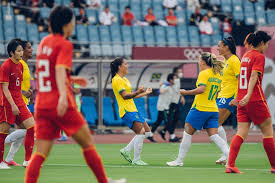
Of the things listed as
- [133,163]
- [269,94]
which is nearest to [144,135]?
[133,163]

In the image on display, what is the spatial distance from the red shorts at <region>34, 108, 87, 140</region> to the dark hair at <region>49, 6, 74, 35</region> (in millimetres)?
905

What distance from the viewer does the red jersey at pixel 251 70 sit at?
A: 31.6 feet

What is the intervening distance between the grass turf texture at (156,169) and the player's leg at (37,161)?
6.38ft

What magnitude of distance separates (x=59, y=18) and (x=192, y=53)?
63.0 feet

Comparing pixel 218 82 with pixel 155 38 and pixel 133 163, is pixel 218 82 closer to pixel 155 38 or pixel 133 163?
pixel 133 163

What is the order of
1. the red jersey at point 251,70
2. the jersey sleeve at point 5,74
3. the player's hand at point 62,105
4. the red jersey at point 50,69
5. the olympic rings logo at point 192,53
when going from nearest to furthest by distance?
the player's hand at point 62,105 < the red jersey at point 50,69 < the red jersey at point 251,70 < the jersey sleeve at point 5,74 < the olympic rings logo at point 192,53

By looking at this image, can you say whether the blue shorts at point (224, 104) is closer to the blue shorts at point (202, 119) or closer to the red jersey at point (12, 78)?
the blue shorts at point (202, 119)

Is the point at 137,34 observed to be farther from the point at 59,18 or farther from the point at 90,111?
the point at 59,18

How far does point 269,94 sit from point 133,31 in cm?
894

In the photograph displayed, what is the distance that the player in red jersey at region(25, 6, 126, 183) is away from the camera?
701 centimetres

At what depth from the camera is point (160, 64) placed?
23797mm

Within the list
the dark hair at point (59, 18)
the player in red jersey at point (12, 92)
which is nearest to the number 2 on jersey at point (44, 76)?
the dark hair at point (59, 18)

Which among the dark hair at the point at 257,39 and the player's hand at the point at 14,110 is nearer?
the dark hair at the point at 257,39

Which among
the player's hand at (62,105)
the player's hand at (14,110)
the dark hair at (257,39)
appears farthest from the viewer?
the player's hand at (14,110)
